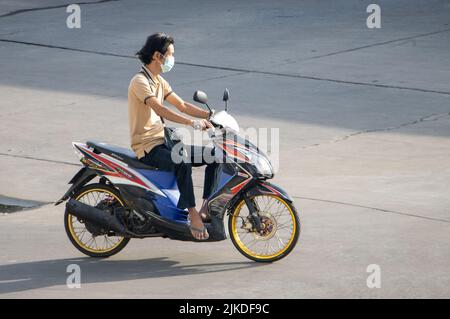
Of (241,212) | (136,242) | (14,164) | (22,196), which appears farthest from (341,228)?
(14,164)

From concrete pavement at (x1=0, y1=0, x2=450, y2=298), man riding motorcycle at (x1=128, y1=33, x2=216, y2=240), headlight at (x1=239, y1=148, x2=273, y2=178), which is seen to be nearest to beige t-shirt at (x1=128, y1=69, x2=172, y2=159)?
man riding motorcycle at (x1=128, y1=33, x2=216, y2=240)

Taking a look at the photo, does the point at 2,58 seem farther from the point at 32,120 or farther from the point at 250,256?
the point at 250,256

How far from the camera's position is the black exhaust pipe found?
28.6ft

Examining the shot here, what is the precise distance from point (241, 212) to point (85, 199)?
53.0 inches

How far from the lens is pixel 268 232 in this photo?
28.3 feet

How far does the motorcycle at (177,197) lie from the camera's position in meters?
8.54

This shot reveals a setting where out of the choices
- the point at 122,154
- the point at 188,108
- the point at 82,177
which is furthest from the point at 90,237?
the point at 188,108

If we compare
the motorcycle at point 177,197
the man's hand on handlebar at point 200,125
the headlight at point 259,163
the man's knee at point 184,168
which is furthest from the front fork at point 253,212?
the man's hand on handlebar at point 200,125

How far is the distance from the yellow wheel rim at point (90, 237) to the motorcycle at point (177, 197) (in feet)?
0.08

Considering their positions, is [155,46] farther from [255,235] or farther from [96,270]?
[96,270]

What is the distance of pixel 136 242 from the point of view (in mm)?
9359

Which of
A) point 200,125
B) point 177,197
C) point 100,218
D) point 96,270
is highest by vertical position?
point 200,125

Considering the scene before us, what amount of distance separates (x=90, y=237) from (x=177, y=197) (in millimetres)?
849

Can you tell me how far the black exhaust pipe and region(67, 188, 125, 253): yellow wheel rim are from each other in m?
0.18
